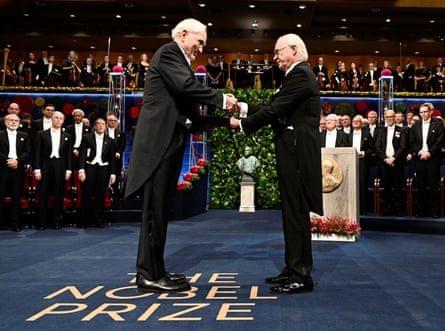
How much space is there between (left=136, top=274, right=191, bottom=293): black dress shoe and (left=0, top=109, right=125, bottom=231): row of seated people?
437 centimetres

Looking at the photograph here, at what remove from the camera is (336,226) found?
564 cm

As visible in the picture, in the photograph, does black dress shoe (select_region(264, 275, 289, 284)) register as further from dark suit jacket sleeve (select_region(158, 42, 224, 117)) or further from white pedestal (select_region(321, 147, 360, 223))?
white pedestal (select_region(321, 147, 360, 223))

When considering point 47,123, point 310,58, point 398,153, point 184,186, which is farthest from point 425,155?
point 310,58

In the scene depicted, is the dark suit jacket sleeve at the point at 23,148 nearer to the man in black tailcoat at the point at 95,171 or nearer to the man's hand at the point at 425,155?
the man in black tailcoat at the point at 95,171

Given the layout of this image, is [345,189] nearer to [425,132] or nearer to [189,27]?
[425,132]

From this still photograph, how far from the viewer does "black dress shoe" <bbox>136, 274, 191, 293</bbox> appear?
9.41 ft

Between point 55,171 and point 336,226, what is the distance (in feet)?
12.7

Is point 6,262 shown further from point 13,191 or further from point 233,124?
point 13,191

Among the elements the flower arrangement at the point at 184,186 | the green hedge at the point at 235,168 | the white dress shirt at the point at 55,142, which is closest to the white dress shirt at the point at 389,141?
the flower arrangement at the point at 184,186

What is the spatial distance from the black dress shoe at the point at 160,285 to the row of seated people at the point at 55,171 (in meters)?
4.37

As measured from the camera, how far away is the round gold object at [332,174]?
5801mm

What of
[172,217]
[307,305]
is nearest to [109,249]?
[307,305]

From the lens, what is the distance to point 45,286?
3082 mm

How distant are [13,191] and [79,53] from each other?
15.6m
